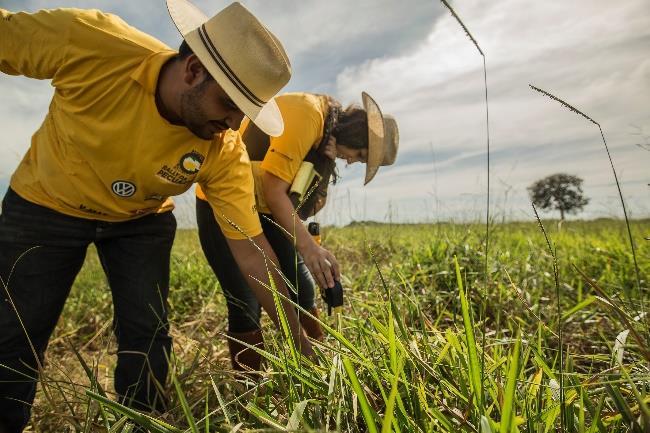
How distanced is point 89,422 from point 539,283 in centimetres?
318

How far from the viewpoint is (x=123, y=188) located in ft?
6.35

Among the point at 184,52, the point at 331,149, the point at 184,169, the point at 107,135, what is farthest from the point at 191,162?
the point at 331,149

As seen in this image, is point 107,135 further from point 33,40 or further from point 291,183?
point 291,183

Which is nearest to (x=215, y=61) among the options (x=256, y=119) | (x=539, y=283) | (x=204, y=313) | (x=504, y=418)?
(x=256, y=119)

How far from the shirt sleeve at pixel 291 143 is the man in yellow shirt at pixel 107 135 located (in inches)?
11.9

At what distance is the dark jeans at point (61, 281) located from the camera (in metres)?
1.87

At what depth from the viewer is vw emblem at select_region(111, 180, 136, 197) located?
1.92m

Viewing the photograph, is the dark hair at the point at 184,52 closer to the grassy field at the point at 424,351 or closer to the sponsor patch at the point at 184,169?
the sponsor patch at the point at 184,169

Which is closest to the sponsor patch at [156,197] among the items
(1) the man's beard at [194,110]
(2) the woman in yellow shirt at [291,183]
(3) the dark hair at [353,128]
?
(1) the man's beard at [194,110]

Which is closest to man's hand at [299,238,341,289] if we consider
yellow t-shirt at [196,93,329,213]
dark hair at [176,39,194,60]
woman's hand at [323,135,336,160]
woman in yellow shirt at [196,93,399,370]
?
woman in yellow shirt at [196,93,399,370]

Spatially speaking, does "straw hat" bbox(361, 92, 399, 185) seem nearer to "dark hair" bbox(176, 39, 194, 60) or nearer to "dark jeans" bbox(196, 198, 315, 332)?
"dark jeans" bbox(196, 198, 315, 332)

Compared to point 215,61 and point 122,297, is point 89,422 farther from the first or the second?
point 215,61

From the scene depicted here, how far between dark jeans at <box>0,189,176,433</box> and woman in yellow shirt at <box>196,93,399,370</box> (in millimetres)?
426

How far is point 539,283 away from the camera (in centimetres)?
334
